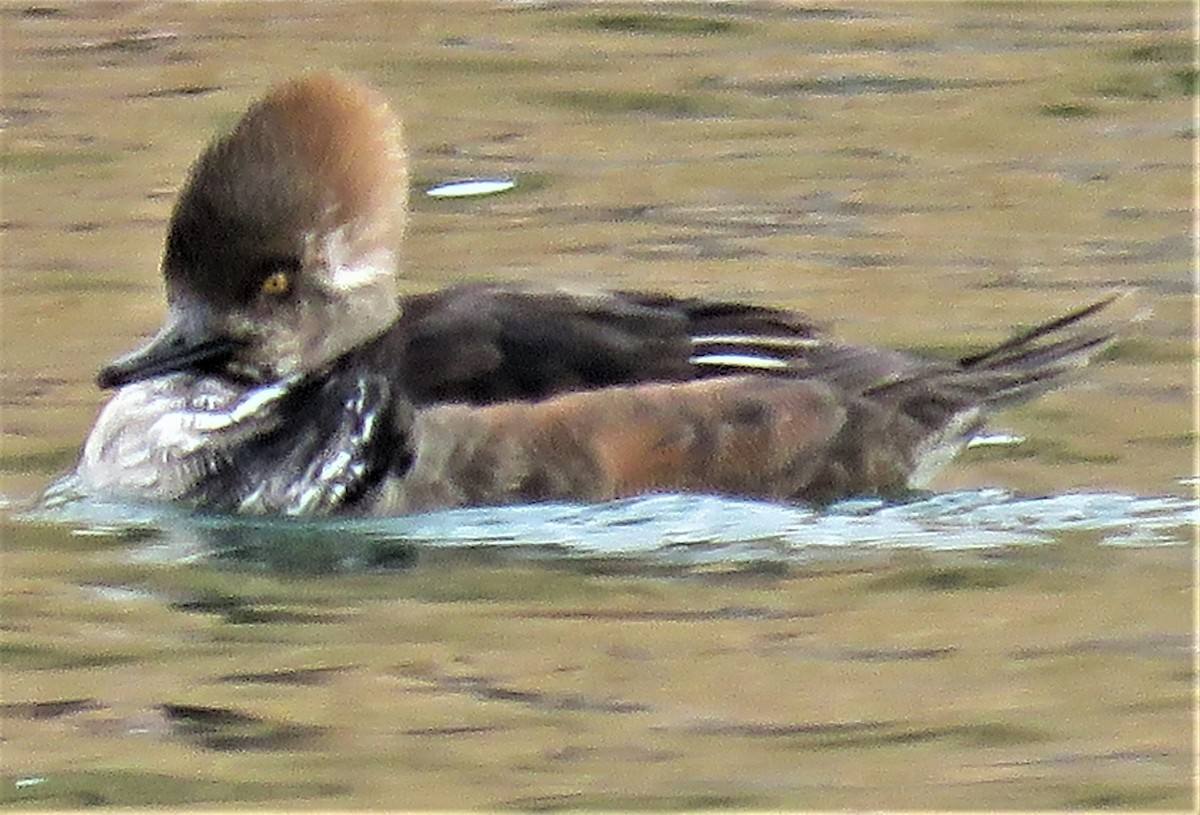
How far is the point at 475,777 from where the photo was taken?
6.72 m

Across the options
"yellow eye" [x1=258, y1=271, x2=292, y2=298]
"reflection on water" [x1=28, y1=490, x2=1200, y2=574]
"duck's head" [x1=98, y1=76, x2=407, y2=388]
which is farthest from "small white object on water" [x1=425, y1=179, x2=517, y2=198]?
"reflection on water" [x1=28, y1=490, x2=1200, y2=574]

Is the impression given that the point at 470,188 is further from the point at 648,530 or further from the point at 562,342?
the point at 648,530

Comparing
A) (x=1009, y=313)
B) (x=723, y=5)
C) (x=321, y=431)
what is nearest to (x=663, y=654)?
(x=321, y=431)

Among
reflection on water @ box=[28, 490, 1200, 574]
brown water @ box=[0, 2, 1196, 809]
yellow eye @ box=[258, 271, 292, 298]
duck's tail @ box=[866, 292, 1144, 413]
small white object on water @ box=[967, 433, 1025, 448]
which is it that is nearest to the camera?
brown water @ box=[0, 2, 1196, 809]

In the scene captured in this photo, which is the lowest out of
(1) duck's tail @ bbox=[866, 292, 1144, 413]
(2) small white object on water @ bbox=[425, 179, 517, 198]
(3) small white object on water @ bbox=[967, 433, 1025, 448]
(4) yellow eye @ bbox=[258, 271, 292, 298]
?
(3) small white object on water @ bbox=[967, 433, 1025, 448]

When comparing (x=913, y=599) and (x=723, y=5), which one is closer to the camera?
(x=913, y=599)

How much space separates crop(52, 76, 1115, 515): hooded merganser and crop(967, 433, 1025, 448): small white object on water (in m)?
0.37

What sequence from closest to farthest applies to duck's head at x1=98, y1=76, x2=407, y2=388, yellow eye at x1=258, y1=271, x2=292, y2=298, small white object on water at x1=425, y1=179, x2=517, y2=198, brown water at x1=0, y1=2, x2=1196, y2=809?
brown water at x1=0, y1=2, x2=1196, y2=809 < duck's head at x1=98, y1=76, x2=407, y2=388 < yellow eye at x1=258, y1=271, x2=292, y2=298 < small white object on water at x1=425, y1=179, x2=517, y2=198

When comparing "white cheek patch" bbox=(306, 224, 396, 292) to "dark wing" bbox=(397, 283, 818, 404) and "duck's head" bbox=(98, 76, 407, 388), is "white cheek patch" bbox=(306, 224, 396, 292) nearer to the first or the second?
"duck's head" bbox=(98, 76, 407, 388)

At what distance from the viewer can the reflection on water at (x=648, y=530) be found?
8.31 meters

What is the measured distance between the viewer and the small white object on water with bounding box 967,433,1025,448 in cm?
938

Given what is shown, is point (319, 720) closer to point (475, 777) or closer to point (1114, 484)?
point (475, 777)

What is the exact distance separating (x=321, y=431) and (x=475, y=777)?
2073 millimetres

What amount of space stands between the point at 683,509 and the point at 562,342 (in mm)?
526
